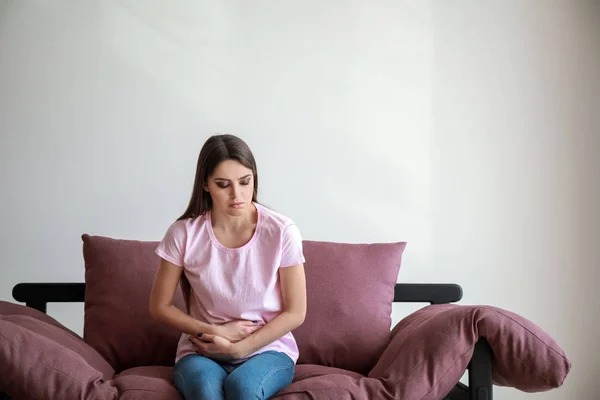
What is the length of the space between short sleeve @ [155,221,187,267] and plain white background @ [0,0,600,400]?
2.86 feet

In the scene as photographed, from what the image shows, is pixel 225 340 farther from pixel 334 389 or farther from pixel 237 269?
pixel 334 389

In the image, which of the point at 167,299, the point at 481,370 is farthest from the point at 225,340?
the point at 481,370

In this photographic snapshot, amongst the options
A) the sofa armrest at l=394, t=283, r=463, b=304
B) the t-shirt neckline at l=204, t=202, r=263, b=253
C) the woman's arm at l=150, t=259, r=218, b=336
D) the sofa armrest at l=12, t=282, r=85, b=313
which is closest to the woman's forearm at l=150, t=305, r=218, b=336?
the woman's arm at l=150, t=259, r=218, b=336

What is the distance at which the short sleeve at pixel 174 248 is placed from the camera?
7.13 ft

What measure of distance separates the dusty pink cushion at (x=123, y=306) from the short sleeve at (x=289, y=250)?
49 cm

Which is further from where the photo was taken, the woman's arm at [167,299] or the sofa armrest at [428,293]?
the sofa armrest at [428,293]

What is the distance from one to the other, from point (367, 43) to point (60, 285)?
60.9 inches

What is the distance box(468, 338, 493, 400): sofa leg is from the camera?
6.49 feet

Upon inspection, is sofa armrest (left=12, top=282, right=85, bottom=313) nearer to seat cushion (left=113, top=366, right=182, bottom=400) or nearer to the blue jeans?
seat cushion (left=113, top=366, right=182, bottom=400)

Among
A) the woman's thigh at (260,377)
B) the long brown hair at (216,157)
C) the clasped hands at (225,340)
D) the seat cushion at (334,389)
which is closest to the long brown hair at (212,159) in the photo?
the long brown hair at (216,157)

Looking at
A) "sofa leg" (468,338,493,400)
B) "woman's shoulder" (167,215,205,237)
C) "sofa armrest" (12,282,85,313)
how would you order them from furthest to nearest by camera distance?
"sofa armrest" (12,282,85,313) → "woman's shoulder" (167,215,205,237) → "sofa leg" (468,338,493,400)

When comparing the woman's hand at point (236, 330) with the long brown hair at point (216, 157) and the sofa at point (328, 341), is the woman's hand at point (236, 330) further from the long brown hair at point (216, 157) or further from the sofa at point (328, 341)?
the long brown hair at point (216, 157)

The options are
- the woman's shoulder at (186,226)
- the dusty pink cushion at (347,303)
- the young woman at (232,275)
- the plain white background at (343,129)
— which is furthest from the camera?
the plain white background at (343,129)

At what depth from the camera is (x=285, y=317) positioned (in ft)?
6.91
